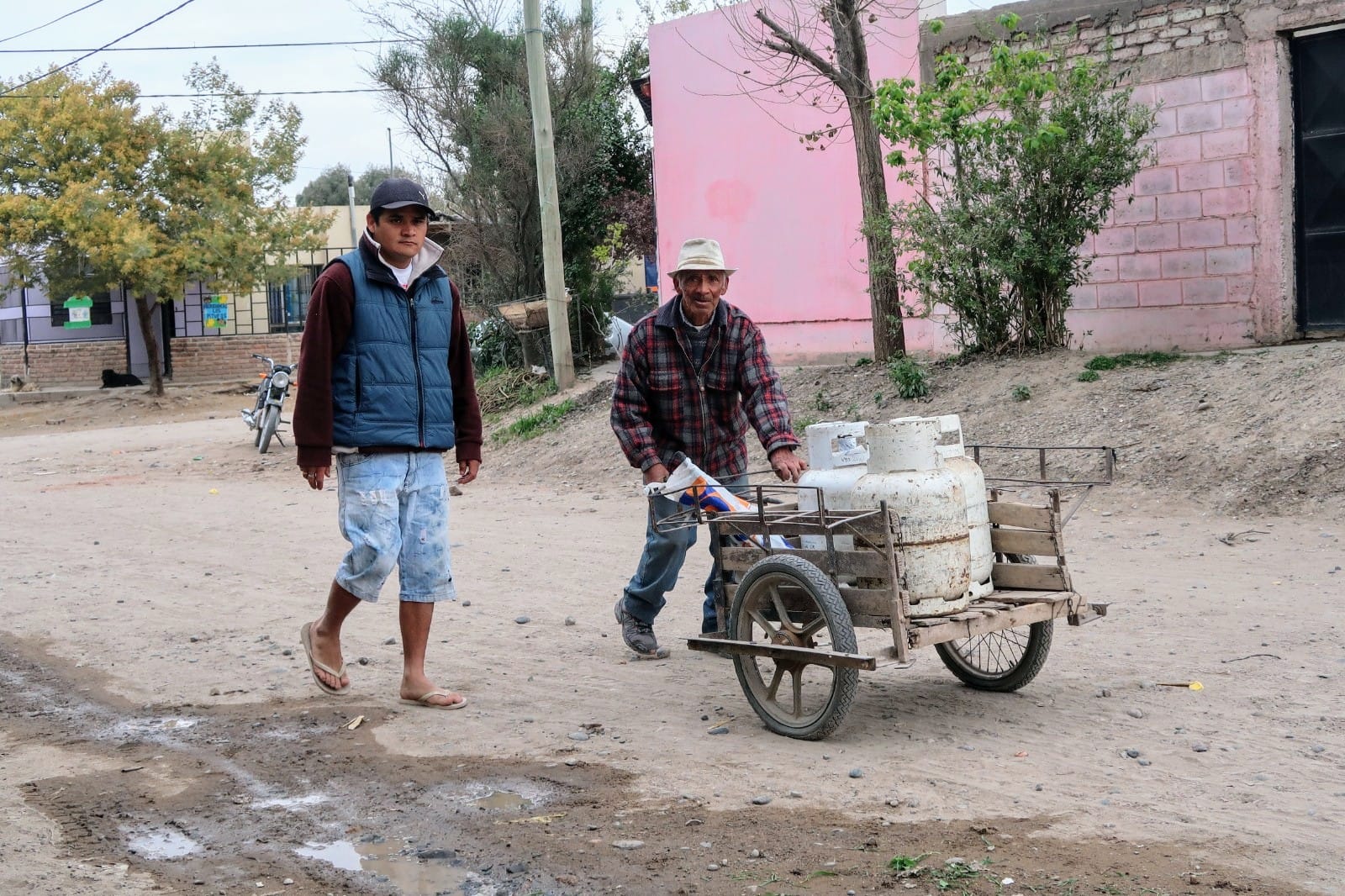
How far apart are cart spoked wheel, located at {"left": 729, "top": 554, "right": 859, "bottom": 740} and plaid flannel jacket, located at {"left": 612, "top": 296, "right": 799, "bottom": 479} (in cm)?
107

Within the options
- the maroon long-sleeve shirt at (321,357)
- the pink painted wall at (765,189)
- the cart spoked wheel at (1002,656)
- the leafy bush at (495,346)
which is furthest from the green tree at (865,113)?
the maroon long-sleeve shirt at (321,357)

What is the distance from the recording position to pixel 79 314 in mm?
35281

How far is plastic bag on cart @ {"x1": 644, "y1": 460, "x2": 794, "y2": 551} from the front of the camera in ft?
18.5

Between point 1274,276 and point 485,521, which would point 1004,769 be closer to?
point 485,521

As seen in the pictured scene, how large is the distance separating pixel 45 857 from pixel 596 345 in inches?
664

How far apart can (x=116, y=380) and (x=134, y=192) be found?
6306 mm

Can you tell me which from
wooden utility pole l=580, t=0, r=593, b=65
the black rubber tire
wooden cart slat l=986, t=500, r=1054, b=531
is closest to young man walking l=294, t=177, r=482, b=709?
wooden cart slat l=986, t=500, r=1054, b=531

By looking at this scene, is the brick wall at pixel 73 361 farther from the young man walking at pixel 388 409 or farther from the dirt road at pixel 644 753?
the young man walking at pixel 388 409

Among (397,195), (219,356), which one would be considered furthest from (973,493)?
(219,356)

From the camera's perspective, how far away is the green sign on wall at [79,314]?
115ft

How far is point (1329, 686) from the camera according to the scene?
553 cm

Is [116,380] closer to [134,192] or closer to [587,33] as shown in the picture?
[134,192]

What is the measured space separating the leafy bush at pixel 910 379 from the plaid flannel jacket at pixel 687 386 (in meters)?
7.49

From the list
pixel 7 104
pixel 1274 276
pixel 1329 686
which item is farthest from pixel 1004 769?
pixel 7 104
